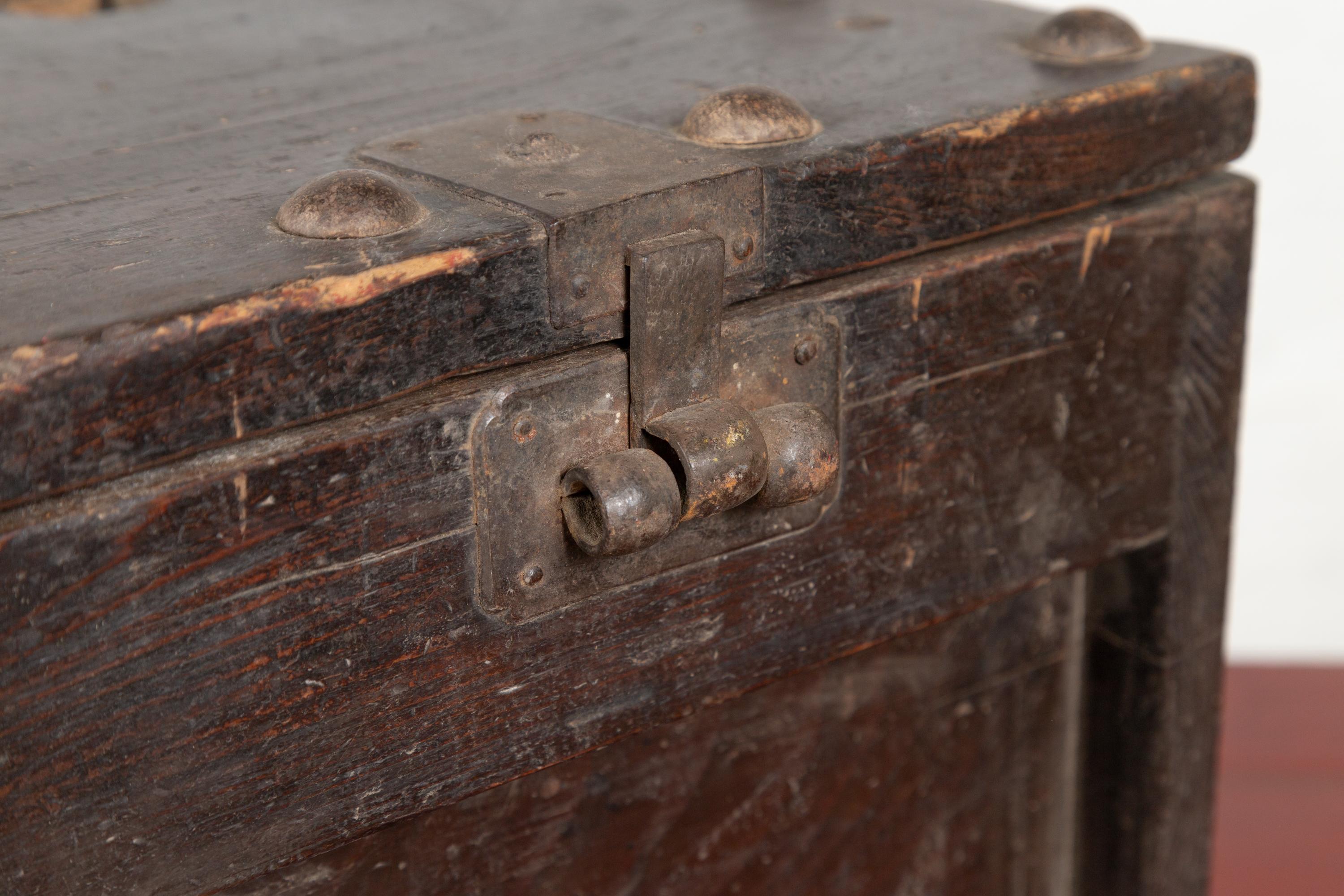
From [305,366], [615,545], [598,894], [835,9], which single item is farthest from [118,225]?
[835,9]

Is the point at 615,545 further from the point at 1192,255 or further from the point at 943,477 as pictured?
the point at 1192,255

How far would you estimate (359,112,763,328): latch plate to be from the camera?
0.63 meters

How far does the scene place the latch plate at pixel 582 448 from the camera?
64cm

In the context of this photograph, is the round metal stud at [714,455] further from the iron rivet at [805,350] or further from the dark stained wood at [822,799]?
the dark stained wood at [822,799]

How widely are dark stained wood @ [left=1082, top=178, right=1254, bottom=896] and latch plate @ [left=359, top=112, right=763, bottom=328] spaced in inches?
12.3

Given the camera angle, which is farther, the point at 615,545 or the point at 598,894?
the point at 598,894

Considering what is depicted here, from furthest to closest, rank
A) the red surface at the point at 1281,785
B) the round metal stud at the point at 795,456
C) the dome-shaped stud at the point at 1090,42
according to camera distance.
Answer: the red surface at the point at 1281,785 → the dome-shaped stud at the point at 1090,42 → the round metal stud at the point at 795,456

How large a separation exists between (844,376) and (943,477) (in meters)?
0.10

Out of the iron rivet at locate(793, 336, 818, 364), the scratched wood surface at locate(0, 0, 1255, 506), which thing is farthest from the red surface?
the iron rivet at locate(793, 336, 818, 364)

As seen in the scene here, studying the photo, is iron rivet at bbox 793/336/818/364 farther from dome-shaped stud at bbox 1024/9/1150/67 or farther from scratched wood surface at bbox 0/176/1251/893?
dome-shaped stud at bbox 1024/9/1150/67

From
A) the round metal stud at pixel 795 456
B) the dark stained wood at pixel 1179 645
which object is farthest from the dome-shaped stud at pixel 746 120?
the dark stained wood at pixel 1179 645

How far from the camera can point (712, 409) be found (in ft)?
2.16

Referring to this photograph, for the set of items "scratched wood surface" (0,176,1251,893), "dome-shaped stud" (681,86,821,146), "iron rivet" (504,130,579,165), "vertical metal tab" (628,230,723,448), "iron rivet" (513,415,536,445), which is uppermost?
"dome-shaped stud" (681,86,821,146)

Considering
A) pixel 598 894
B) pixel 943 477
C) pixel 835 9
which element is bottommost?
pixel 598 894
